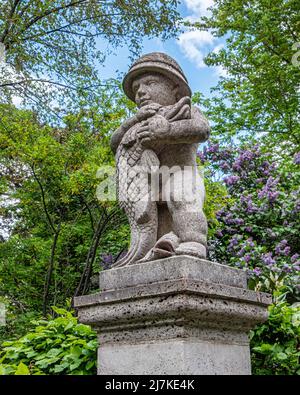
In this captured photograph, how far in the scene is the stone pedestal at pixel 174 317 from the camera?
2.69 metres

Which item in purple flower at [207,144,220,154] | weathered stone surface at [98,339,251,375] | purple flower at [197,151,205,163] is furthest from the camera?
purple flower at [207,144,220,154]

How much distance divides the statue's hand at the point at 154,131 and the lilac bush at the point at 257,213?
490 centimetres

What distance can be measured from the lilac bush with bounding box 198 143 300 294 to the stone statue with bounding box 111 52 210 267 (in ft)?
15.5

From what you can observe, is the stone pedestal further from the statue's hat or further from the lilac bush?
the lilac bush

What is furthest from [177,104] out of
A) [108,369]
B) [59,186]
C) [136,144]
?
[59,186]

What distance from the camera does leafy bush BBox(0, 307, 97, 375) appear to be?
3420 millimetres

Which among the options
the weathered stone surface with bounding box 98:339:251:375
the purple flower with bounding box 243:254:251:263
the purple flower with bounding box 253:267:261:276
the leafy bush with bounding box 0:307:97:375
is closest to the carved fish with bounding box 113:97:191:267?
the weathered stone surface with bounding box 98:339:251:375

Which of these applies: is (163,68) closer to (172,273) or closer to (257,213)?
(172,273)

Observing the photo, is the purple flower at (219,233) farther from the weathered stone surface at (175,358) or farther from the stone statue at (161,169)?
the weathered stone surface at (175,358)

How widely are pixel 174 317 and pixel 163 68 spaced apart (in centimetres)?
187

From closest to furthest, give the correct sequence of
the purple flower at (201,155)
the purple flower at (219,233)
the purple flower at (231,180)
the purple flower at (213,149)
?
the purple flower at (219,233)
the purple flower at (231,180)
the purple flower at (201,155)
the purple flower at (213,149)

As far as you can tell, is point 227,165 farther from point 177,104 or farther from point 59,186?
point 177,104

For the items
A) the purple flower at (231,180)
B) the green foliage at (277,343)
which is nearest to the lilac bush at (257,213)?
the purple flower at (231,180)
